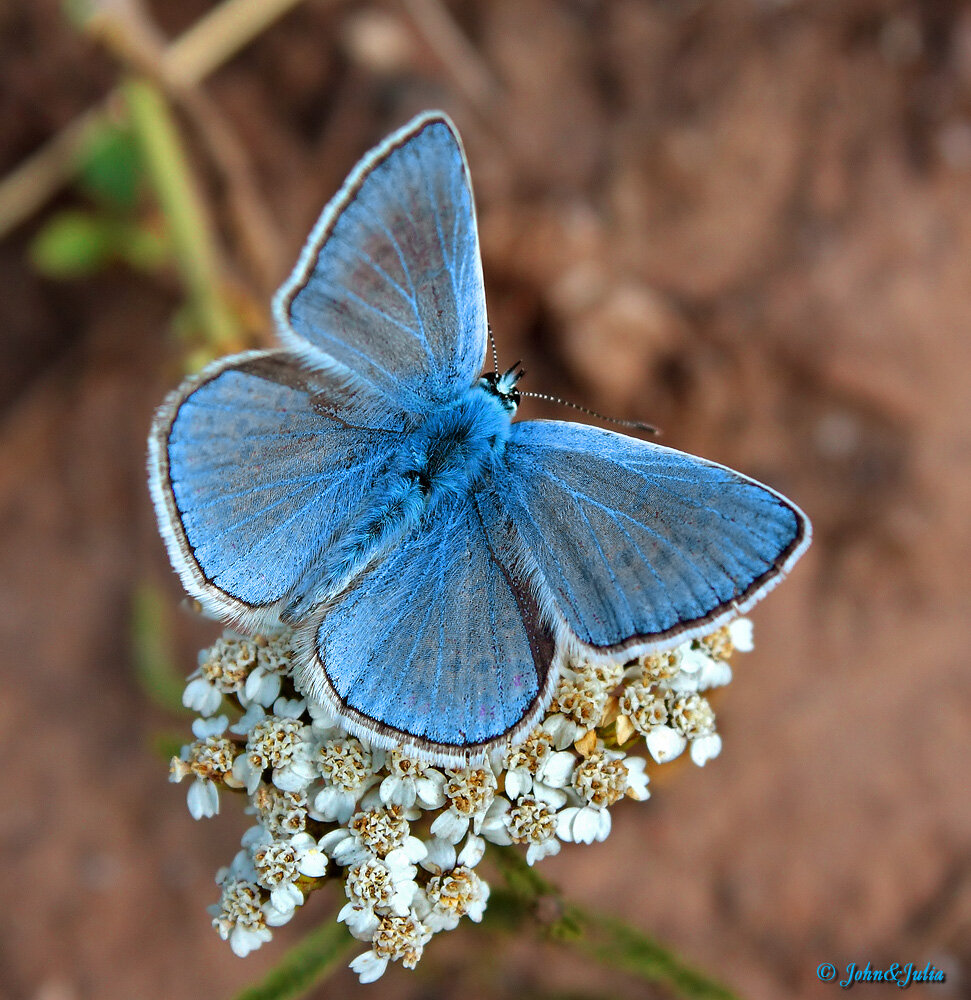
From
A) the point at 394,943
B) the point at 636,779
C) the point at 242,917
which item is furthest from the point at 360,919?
the point at 636,779

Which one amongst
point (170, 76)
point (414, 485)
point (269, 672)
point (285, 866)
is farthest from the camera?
point (170, 76)

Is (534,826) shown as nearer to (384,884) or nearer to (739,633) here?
(384,884)

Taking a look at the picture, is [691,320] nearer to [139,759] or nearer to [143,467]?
[143,467]

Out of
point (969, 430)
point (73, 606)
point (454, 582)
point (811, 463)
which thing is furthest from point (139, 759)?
point (969, 430)

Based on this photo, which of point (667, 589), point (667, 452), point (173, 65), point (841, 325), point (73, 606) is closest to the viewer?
point (667, 589)

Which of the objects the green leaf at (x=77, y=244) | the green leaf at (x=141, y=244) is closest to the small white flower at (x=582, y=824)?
the green leaf at (x=141, y=244)

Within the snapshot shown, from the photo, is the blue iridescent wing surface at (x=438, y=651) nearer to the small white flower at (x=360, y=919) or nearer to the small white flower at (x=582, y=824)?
the small white flower at (x=582, y=824)

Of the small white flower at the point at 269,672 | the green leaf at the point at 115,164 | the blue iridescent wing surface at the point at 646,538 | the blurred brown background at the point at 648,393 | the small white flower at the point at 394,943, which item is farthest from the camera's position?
the green leaf at the point at 115,164
